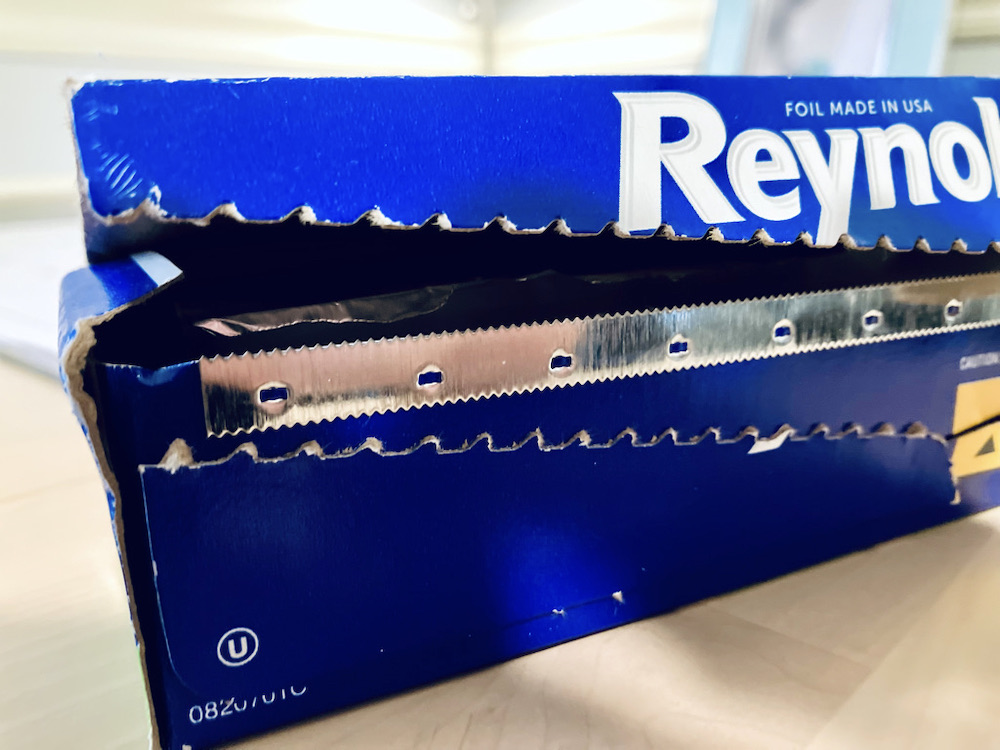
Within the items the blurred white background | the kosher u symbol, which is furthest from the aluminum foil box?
the blurred white background

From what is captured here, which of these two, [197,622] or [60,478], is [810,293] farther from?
[60,478]

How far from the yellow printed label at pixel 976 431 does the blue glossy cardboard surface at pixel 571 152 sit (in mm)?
73

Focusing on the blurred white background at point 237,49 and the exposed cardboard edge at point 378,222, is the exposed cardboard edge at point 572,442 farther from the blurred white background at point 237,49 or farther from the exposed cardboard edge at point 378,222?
the blurred white background at point 237,49

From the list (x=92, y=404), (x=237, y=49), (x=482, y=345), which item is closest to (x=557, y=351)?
(x=482, y=345)

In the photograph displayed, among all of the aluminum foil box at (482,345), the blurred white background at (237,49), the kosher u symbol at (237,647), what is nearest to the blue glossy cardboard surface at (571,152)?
the aluminum foil box at (482,345)

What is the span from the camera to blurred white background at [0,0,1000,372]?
27.7 inches

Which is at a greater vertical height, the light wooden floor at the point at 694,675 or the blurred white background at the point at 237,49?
the blurred white background at the point at 237,49

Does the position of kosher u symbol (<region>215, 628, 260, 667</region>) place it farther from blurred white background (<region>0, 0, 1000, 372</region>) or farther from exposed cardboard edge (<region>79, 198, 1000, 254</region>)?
blurred white background (<region>0, 0, 1000, 372</region>)

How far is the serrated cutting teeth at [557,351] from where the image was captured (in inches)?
8.2

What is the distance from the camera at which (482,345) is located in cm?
23

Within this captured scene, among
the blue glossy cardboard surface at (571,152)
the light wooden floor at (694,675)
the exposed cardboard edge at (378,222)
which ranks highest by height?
the blue glossy cardboard surface at (571,152)

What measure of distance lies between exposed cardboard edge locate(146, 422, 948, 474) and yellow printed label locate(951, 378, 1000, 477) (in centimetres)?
1

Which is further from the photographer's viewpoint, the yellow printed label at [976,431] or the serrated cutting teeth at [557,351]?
the yellow printed label at [976,431]

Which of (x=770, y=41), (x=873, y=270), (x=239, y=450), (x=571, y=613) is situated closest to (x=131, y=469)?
(x=239, y=450)
